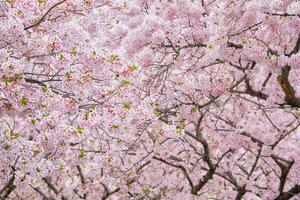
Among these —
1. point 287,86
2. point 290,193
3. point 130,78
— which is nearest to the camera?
point 287,86

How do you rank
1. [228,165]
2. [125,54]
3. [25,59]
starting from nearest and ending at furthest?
[25,59]
[125,54]
[228,165]

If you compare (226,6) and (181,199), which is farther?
(181,199)

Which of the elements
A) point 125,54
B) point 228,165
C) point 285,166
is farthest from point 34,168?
point 228,165

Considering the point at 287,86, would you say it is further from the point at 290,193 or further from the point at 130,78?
the point at 290,193

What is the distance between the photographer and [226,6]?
6.42 meters

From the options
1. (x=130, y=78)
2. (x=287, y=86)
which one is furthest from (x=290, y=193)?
(x=130, y=78)

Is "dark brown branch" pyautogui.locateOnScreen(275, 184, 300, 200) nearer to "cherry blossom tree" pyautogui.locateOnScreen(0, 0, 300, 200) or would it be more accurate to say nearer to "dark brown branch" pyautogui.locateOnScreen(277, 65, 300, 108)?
"cherry blossom tree" pyautogui.locateOnScreen(0, 0, 300, 200)

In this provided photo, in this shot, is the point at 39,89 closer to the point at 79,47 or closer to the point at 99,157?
the point at 79,47

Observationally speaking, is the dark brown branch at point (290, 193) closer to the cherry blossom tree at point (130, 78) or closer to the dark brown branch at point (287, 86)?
the cherry blossom tree at point (130, 78)

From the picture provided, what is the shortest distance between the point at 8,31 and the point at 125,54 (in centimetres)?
378

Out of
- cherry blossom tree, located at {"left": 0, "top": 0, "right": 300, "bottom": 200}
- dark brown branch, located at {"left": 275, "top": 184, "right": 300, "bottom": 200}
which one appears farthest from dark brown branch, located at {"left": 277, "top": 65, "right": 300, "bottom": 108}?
dark brown branch, located at {"left": 275, "top": 184, "right": 300, "bottom": 200}

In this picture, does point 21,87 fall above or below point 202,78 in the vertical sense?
below

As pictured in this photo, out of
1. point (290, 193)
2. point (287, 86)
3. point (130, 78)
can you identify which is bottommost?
point (130, 78)

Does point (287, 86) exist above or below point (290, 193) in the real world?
below
